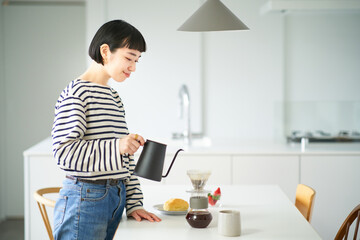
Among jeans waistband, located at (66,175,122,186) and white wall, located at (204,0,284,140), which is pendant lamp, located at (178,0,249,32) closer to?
jeans waistband, located at (66,175,122,186)

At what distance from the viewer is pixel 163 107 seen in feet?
14.0

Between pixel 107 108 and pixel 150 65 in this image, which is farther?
pixel 150 65

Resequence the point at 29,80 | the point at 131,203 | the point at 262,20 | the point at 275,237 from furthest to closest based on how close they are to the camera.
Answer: the point at 29,80
the point at 262,20
the point at 131,203
the point at 275,237

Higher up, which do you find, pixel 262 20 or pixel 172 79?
pixel 262 20

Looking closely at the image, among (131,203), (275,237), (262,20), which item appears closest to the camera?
(275,237)

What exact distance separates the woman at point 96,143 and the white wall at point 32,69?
2.94 meters

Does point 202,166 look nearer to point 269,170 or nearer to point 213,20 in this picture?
point 269,170

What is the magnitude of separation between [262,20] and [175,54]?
2.51ft

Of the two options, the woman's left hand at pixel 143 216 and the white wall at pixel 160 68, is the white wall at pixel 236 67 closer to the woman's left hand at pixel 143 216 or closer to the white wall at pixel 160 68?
the white wall at pixel 160 68

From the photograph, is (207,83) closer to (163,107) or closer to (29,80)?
(163,107)

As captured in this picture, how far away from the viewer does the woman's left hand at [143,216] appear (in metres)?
1.82

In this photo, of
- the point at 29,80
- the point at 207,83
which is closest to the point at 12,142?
the point at 29,80

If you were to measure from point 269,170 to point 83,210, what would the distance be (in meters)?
1.95

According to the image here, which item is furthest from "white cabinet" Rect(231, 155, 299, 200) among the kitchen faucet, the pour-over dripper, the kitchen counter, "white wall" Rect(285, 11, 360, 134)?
the pour-over dripper
